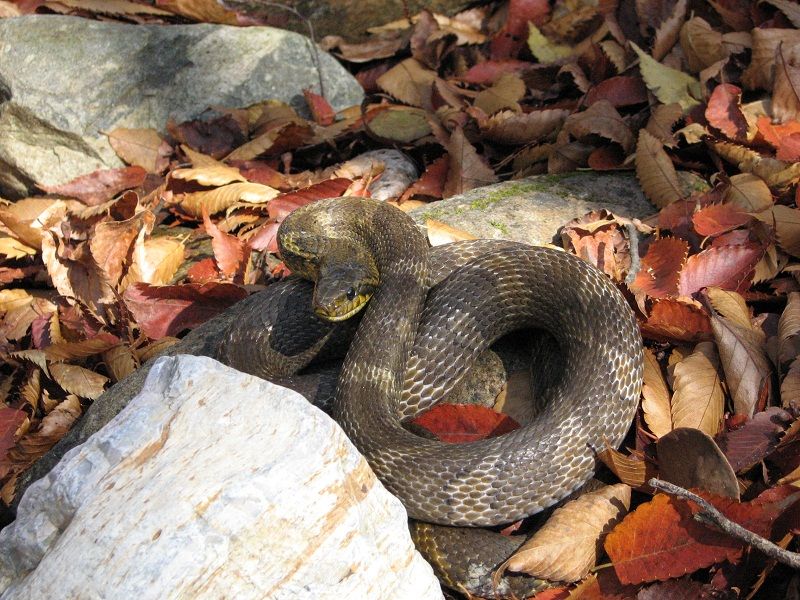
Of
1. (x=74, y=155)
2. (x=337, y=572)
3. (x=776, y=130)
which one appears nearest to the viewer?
(x=337, y=572)

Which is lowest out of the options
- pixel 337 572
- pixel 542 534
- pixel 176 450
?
pixel 542 534

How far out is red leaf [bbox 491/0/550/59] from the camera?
7.63m

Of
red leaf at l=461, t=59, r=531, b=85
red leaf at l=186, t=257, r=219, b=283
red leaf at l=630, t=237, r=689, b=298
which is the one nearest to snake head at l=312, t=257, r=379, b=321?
red leaf at l=186, t=257, r=219, b=283

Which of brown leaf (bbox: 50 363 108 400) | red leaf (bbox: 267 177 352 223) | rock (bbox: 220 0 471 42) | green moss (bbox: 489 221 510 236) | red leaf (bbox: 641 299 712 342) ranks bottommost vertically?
brown leaf (bbox: 50 363 108 400)

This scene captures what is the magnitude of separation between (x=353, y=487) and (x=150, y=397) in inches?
34.6

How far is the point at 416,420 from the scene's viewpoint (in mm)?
4168

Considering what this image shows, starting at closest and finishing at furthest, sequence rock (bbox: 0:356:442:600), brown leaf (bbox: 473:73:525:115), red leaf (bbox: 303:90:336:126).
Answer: rock (bbox: 0:356:442:600)
brown leaf (bbox: 473:73:525:115)
red leaf (bbox: 303:90:336:126)

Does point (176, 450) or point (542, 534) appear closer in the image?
point (176, 450)

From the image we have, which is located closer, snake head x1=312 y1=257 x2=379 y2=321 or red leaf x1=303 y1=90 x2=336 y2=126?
snake head x1=312 y1=257 x2=379 y2=321

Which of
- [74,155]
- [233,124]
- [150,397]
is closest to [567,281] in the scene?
[150,397]

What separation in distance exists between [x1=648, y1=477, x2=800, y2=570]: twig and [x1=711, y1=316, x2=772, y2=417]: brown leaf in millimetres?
825

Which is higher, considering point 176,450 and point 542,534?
point 176,450

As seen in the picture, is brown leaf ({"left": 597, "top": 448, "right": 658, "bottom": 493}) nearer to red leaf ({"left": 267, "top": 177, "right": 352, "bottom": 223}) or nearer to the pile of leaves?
the pile of leaves

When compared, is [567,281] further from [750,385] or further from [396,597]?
[396,597]
